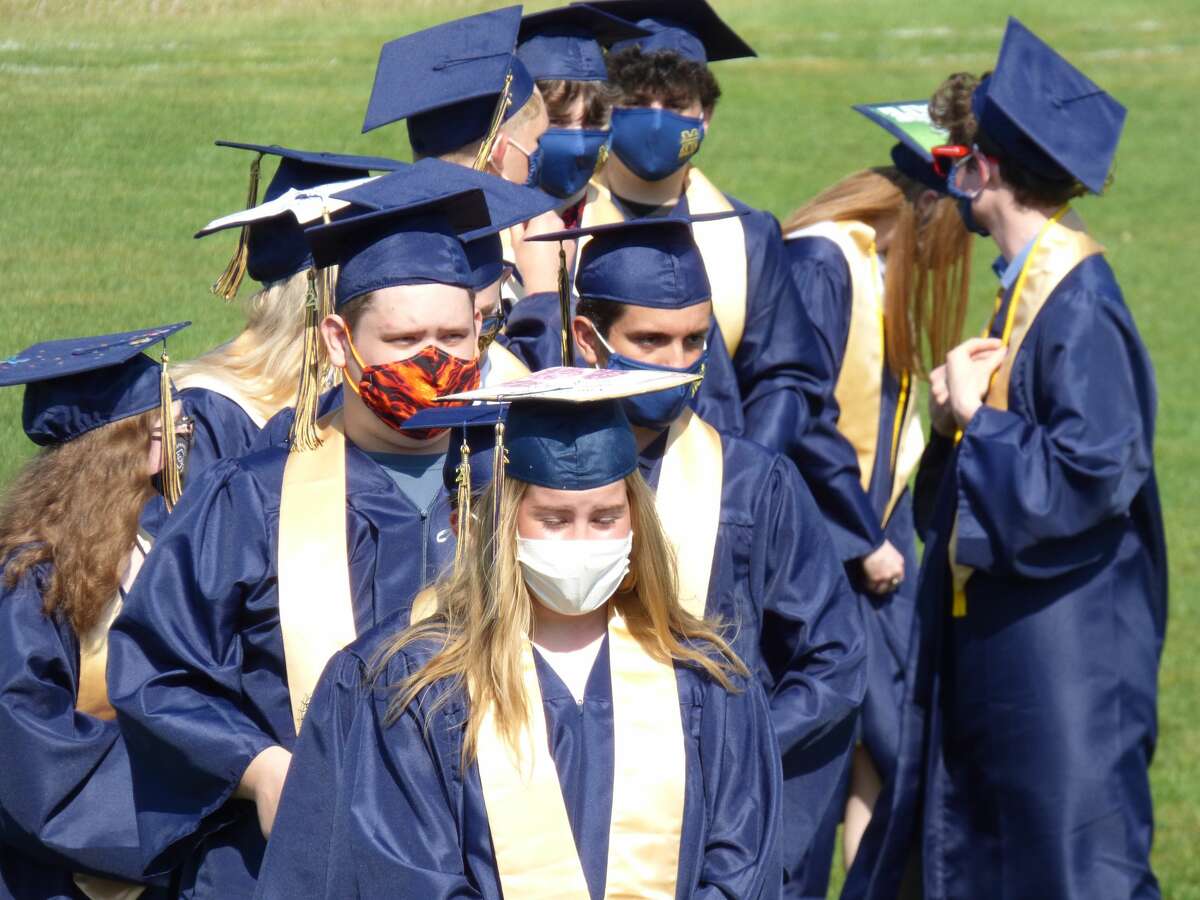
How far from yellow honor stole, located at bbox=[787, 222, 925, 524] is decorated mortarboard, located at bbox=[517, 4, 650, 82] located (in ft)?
3.19

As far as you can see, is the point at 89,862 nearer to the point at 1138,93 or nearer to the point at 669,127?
the point at 669,127

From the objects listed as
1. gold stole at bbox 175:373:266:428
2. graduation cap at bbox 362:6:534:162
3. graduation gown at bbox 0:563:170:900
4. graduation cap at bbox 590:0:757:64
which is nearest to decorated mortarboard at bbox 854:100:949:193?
graduation cap at bbox 590:0:757:64

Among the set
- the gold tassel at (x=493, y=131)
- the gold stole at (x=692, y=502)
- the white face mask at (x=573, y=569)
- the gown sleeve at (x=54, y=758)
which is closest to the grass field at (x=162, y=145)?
the gold tassel at (x=493, y=131)

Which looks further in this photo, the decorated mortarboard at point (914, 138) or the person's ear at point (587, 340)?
the decorated mortarboard at point (914, 138)

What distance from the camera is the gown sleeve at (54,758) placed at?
4043 millimetres

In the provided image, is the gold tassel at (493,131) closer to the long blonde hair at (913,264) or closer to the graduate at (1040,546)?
the graduate at (1040,546)

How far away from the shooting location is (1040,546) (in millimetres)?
5348

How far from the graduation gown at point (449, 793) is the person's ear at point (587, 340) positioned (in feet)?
3.33

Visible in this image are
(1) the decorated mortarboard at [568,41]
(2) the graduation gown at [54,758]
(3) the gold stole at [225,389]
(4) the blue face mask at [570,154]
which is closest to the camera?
(2) the graduation gown at [54,758]

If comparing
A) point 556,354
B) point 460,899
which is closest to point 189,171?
point 556,354

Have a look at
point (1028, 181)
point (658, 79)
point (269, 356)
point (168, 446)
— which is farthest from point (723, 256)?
point (168, 446)

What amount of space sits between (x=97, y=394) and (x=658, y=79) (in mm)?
2110

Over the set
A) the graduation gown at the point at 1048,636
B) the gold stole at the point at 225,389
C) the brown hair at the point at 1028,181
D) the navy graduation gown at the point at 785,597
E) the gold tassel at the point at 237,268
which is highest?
the gold tassel at the point at 237,268

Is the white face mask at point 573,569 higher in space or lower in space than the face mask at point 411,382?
lower
